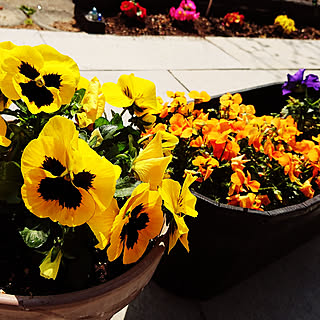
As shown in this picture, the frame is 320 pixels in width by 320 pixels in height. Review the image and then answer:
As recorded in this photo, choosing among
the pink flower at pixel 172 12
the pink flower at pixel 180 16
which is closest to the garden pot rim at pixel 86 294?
the pink flower at pixel 180 16

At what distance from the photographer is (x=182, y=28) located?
5426 millimetres

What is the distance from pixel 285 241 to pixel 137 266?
3.19ft

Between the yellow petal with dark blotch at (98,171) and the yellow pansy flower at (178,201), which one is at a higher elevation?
the yellow petal with dark blotch at (98,171)

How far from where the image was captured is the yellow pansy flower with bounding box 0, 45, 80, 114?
1.00m

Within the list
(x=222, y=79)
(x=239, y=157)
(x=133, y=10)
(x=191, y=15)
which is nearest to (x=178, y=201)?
(x=239, y=157)

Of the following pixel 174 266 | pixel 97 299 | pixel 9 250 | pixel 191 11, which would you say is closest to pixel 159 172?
pixel 97 299

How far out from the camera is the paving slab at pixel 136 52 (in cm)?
→ 390

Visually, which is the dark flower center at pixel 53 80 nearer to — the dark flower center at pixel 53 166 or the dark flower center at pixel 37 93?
the dark flower center at pixel 37 93

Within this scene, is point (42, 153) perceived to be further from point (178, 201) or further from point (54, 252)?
point (178, 201)

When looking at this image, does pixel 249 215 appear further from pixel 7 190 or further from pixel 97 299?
pixel 7 190

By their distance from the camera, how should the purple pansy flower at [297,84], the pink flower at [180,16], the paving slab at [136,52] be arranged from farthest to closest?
the pink flower at [180,16] < the paving slab at [136,52] < the purple pansy flower at [297,84]

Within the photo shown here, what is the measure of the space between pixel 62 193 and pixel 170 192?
11.8 inches

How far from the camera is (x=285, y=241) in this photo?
1927 millimetres

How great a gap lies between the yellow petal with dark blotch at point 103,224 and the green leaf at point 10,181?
21 centimetres
